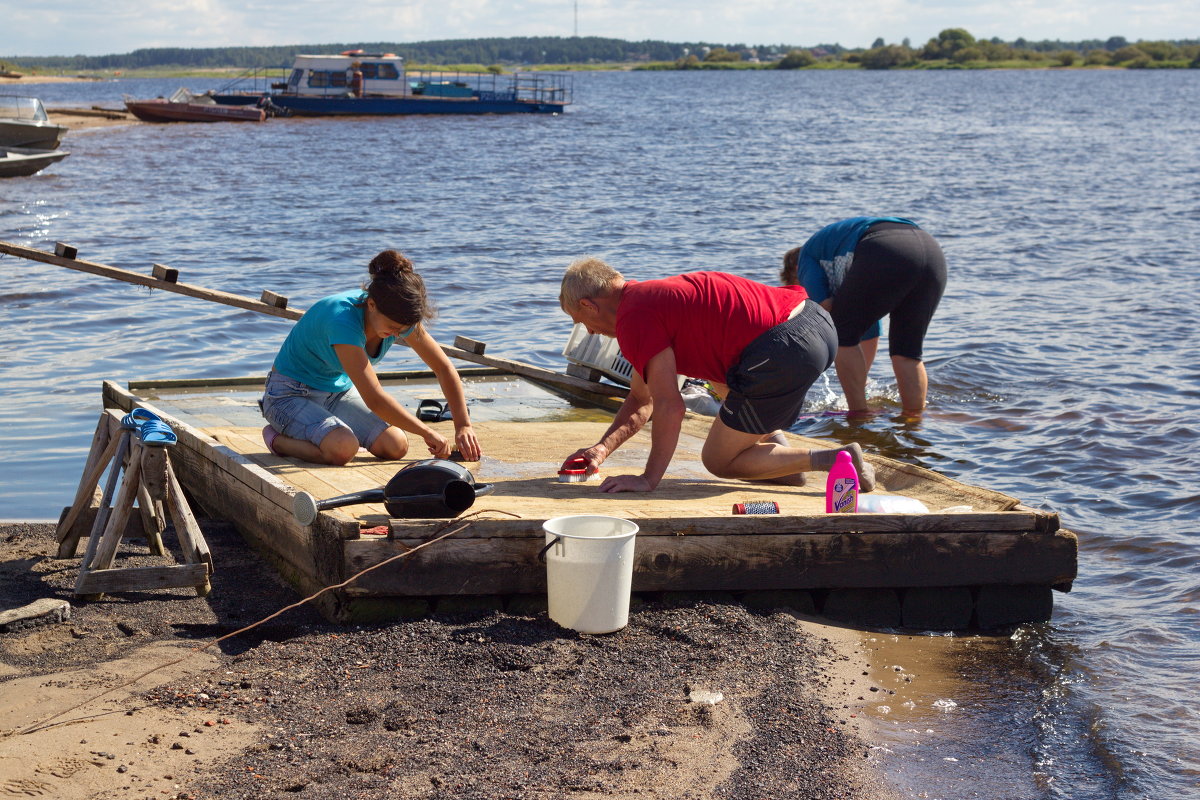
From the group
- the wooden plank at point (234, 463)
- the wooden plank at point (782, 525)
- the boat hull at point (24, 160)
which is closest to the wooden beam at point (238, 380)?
the wooden plank at point (234, 463)

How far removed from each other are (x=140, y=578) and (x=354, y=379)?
49.6 inches

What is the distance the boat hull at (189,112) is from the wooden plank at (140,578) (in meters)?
55.1

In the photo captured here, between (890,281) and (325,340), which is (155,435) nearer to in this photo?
(325,340)

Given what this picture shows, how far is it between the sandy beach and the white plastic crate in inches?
150

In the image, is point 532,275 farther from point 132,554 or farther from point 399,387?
point 132,554

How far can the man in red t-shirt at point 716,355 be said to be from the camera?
508 centimetres

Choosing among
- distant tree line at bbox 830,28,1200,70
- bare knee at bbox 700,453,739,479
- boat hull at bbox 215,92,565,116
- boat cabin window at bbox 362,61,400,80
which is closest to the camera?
bare knee at bbox 700,453,739,479

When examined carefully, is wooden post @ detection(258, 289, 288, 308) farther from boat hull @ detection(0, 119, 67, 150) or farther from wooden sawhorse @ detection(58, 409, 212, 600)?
boat hull @ detection(0, 119, 67, 150)

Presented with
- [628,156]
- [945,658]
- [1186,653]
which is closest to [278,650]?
[945,658]

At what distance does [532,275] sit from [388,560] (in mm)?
12744

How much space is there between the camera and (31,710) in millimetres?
3885

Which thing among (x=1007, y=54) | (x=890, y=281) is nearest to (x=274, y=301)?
(x=890, y=281)

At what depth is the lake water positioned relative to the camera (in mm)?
4859

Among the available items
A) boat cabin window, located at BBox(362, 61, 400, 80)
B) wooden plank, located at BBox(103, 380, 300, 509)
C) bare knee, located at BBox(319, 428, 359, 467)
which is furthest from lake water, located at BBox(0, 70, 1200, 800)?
boat cabin window, located at BBox(362, 61, 400, 80)
